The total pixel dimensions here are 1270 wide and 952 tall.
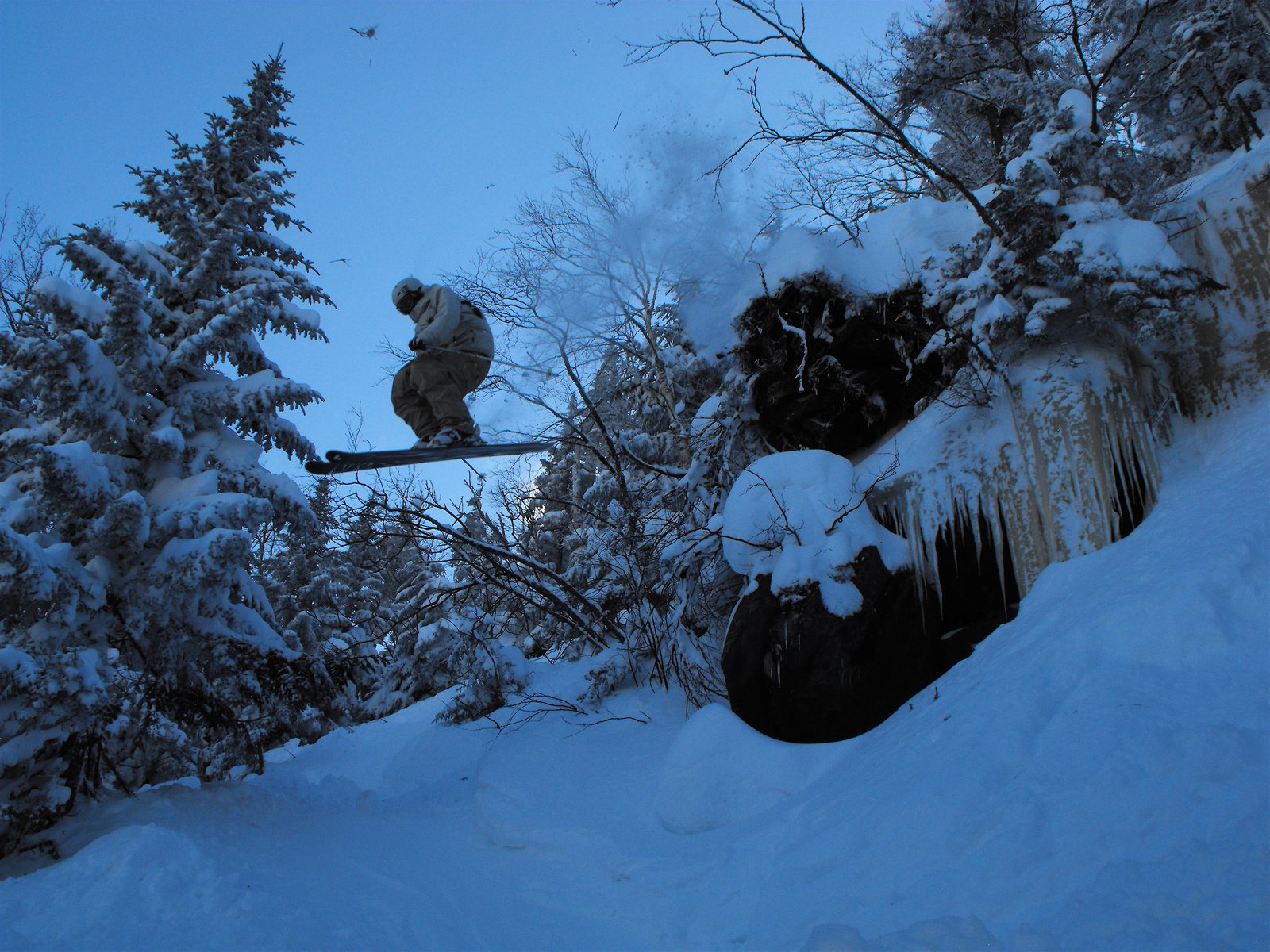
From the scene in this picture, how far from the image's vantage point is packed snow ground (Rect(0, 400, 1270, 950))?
3.16 metres

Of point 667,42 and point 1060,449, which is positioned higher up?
point 667,42

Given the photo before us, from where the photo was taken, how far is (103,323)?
720 cm

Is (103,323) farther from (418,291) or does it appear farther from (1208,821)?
(1208,821)

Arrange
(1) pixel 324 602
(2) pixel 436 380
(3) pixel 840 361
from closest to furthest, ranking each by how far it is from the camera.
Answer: (2) pixel 436 380, (3) pixel 840 361, (1) pixel 324 602

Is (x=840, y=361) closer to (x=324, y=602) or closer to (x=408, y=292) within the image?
(x=408, y=292)

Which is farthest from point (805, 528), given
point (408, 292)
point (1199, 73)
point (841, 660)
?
point (1199, 73)

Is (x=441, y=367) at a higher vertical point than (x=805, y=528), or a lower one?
higher

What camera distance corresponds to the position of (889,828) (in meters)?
4.21

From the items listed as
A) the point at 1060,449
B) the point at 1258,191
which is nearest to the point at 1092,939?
the point at 1060,449

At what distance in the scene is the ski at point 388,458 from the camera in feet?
24.7

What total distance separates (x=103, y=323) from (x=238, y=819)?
487cm

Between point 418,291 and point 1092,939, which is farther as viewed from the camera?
point 418,291

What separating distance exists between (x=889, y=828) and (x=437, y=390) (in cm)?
585

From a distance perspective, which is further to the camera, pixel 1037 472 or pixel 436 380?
pixel 436 380
